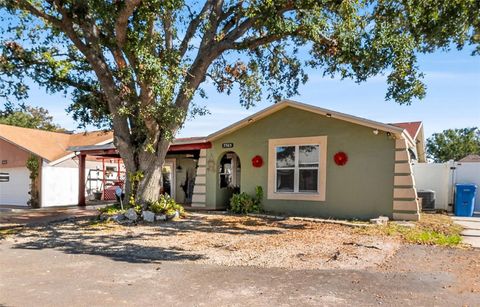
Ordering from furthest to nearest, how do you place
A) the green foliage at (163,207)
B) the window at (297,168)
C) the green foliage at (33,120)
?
the green foliage at (33,120) < the window at (297,168) < the green foliage at (163,207)

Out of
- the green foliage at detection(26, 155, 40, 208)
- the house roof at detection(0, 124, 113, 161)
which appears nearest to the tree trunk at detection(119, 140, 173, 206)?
the house roof at detection(0, 124, 113, 161)

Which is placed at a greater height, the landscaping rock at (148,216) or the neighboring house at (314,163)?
the neighboring house at (314,163)

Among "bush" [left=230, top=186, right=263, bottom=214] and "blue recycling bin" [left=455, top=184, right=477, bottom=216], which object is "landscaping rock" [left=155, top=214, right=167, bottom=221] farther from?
"blue recycling bin" [left=455, top=184, right=477, bottom=216]

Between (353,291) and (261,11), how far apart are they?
23.8 feet

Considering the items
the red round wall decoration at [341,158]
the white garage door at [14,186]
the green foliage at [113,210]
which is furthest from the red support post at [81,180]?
the red round wall decoration at [341,158]

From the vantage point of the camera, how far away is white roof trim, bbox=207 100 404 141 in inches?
464

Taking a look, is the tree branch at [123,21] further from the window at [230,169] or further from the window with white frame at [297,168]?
the window at [230,169]

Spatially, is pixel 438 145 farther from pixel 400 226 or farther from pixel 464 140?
pixel 400 226

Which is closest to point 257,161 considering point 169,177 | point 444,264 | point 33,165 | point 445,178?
point 169,177

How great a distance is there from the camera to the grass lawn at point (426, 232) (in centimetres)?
849

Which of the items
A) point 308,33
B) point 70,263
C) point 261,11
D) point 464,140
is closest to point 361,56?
point 308,33

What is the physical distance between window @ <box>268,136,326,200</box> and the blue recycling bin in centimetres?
570

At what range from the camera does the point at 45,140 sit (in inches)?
939

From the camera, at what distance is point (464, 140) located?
54719 millimetres
